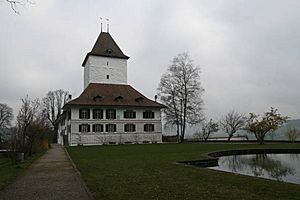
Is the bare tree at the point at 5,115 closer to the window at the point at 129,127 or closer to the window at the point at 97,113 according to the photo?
the window at the point at 97,113

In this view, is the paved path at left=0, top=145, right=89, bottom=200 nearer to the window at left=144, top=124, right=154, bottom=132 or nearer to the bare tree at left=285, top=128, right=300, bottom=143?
the window at left=144, top=124, right=154, bottom=132

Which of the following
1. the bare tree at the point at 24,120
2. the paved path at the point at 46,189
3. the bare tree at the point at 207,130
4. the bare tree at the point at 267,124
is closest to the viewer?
the paved path at the point at 46,189

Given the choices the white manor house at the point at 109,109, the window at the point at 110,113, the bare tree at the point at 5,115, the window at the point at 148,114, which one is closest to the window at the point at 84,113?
the white manor house at the point at 109,109

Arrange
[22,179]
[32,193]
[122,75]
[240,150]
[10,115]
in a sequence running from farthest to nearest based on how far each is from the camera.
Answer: [10,115], [122,75], [240,150], [22,179], [32,193]

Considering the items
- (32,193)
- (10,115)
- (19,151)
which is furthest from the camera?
(10,115)

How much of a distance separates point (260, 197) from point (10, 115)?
55.8m

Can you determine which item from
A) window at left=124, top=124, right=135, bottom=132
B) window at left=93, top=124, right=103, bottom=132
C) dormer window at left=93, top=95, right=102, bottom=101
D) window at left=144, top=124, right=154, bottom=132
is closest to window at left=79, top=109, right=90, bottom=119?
window at left=93, top=124, right=103, bottom=132

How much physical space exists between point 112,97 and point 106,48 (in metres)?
9.16

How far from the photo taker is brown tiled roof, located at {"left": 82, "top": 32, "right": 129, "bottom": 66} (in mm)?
48562

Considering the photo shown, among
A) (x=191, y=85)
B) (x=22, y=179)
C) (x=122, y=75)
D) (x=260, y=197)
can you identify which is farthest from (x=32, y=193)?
(x=122, y=75)

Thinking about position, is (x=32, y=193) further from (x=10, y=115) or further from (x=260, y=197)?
(x=10, y=115)

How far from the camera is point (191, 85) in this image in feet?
146

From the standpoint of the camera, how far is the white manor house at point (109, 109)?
41.4 metres


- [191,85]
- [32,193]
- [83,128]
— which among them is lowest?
[32,193]
